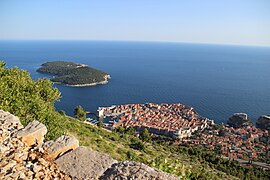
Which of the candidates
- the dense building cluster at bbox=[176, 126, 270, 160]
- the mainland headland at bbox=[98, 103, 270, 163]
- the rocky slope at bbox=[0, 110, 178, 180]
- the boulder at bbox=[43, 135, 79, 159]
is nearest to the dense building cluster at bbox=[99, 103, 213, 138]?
the mainland headland at bbox=[98, 103, 270, 163]

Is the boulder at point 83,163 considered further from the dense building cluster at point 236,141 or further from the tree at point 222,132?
the tree at point 222,132

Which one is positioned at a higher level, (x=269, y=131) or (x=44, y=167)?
(x=44, y=167)

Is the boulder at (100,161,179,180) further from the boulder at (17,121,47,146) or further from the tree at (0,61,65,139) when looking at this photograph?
the tree at (0,61,65,139)

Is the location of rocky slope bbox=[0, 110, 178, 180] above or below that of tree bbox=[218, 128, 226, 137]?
above

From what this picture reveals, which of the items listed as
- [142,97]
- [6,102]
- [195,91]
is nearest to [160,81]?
[195,91]

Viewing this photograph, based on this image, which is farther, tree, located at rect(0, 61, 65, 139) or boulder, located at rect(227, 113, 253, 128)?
boulder, located at rect(227, 113, 253, 128)

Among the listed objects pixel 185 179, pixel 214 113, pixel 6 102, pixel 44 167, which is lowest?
pixel 214 113

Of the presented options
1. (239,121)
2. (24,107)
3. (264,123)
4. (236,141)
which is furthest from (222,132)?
(24,107)

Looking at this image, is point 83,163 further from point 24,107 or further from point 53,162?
point 24,107

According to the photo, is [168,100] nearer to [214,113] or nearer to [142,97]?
[142,97]
